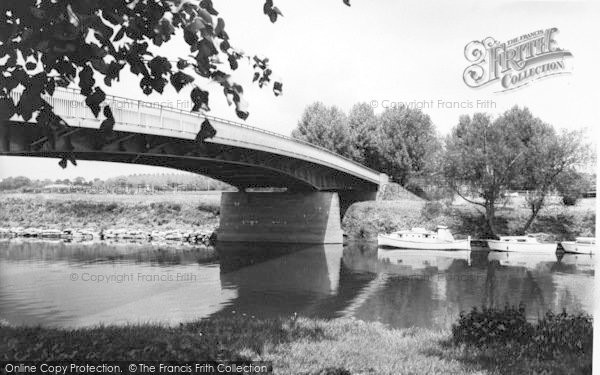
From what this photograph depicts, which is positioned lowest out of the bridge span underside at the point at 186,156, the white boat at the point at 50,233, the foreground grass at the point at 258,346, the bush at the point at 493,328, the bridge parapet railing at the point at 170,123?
the white boat at the point at 50,233

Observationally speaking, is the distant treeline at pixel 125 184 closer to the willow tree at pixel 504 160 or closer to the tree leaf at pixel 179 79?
the willow tree at pixel 504 160

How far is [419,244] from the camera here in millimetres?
40781

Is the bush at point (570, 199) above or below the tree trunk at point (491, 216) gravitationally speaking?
above

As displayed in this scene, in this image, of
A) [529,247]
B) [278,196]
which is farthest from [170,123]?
[529,247]

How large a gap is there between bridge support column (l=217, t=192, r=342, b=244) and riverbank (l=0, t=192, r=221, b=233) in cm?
383

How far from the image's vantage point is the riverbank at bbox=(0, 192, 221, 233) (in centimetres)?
4988

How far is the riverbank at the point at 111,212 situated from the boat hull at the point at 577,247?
28.0 meters

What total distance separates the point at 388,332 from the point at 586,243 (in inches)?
1230

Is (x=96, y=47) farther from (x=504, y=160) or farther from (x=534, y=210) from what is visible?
(x=534, y=210)

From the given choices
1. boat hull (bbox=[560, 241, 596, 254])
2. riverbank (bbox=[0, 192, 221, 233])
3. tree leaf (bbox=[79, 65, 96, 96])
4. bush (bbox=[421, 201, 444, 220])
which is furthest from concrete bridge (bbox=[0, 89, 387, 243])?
boat hull (bbox=[560, 241, 596, 254])

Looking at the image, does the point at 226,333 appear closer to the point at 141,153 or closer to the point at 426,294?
the point at 426,294

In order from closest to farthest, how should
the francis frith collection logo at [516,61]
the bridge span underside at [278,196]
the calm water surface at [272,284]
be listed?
the francis frith collection logo at [516,61] < the calm water surface at [272,284] < the bridge span underside at [278,196]

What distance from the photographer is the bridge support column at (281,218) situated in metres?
43.0

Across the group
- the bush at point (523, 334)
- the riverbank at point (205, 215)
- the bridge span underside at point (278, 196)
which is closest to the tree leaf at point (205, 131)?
the bush at point (523, 334)
